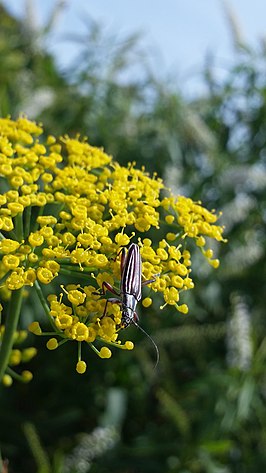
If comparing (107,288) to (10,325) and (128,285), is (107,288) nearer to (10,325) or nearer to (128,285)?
(128,285)

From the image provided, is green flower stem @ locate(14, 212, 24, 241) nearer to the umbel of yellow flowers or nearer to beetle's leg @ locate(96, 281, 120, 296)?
the umbel of yellow flowers

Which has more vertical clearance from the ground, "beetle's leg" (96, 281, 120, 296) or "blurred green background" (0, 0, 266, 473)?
"blurred green background" (0, 0, 266, 473)

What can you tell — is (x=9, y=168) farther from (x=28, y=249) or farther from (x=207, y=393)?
(x=207, y=393)

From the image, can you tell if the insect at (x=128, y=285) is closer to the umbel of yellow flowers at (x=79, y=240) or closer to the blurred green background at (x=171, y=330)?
the umbel of yellow flowers at (x=79, y=240)

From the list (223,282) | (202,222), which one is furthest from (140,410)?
(202,222)

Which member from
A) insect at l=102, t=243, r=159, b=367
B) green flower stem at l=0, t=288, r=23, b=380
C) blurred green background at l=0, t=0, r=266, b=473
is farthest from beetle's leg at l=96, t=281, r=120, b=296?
blurred green background at l=0, t=0, r=266, b=473

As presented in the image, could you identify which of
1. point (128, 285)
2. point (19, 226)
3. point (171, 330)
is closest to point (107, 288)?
point (128, 285)

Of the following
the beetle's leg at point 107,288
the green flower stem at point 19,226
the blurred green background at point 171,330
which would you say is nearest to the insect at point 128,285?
the beetle's leg at point 107,288
